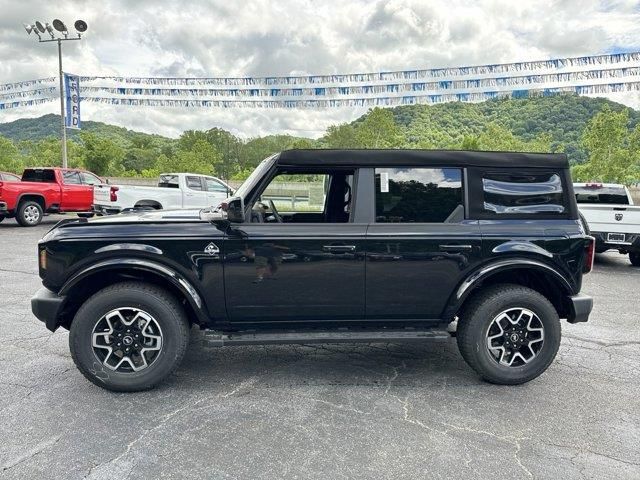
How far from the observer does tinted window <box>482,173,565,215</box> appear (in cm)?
346

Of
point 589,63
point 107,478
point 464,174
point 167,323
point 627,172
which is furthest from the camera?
point 627,172

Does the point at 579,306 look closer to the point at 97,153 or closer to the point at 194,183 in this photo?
the point at 194,183

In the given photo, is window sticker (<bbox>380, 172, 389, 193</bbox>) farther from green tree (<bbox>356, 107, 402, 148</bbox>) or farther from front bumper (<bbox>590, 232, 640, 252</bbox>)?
green tree (<bbox>356, 107, 402, 148</bbox>)

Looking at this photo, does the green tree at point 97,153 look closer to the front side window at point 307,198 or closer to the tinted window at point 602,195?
the tinted window at point 602,195

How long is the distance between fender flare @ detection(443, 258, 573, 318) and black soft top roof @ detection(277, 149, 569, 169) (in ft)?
2.55

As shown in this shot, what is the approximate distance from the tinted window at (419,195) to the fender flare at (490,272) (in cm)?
45

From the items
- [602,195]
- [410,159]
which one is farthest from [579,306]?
[602,195]

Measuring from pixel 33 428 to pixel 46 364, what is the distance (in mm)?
1117

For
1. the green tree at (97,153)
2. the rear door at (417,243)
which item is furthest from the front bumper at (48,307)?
the green tree at (97,153)

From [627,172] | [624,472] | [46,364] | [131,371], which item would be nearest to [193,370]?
[131,371]

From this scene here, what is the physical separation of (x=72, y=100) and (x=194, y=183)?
13692 millimetres

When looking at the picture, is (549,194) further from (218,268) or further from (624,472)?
(218,268)

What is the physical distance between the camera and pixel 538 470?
7.92 feet

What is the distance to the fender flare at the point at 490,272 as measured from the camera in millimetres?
3352
